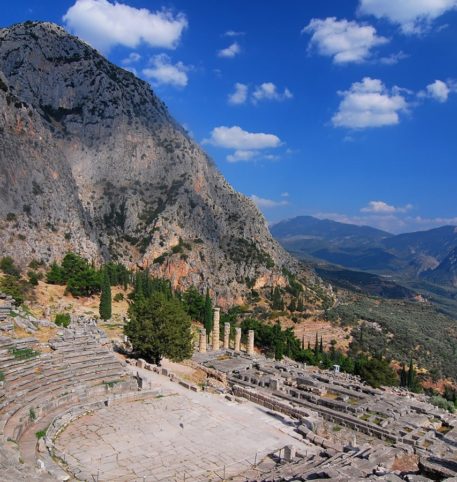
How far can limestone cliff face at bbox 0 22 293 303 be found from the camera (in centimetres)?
10339

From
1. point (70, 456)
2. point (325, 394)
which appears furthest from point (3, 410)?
point (325, 394)

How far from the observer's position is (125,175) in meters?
122

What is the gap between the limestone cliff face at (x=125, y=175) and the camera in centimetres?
10339

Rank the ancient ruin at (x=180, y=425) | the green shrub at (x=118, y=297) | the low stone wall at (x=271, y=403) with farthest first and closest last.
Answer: the green shrub at (x=118, y=297) → the low stone wall at (x=271, y=403) → the ancient ruin at (x=180, y=425)

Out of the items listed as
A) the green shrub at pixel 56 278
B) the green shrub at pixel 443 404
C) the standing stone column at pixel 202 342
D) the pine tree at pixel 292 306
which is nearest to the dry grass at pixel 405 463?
the green shrub at pixel 443 404

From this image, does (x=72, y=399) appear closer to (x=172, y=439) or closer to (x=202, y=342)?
(x=172, y=439)

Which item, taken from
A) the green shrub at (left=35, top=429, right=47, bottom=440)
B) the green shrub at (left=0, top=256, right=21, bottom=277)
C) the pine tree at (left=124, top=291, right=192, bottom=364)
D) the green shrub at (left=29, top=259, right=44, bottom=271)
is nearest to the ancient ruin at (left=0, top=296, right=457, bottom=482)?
the green shrub at (left=35, top=429, right=47, bottom=440)

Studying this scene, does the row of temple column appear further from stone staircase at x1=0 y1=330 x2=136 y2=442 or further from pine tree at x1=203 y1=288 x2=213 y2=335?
stone staircase at x1=0 y1=330 x2=136 y2=442

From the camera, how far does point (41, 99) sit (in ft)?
393

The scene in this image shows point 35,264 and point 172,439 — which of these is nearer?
point 172,439

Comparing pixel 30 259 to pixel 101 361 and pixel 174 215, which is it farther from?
pixel 101 361

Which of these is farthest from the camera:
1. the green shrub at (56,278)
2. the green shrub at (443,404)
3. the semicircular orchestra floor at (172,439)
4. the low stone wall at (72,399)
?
the green shrub at (56,278)

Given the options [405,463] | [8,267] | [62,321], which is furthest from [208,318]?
[405,463]

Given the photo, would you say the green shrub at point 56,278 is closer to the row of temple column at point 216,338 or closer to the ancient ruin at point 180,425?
the row of temple column at point 216,338
